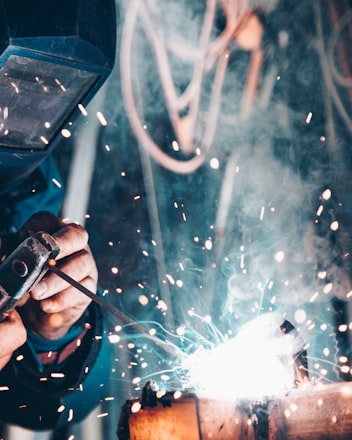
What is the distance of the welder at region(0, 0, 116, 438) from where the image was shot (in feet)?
5.12

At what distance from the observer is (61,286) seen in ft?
5.70

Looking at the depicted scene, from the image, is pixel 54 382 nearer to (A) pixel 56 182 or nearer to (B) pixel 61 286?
(B) pixel 61 286

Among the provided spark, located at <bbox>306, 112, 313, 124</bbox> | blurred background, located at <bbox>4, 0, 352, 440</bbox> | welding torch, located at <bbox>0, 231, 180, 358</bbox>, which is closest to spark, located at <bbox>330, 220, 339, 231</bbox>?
blurred background, located at <bbox>4, 0, 352, 440</bbox>

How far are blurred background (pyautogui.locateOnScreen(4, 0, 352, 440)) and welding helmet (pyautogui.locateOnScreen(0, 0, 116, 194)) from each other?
5.92 ft

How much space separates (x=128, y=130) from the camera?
12.7 ft

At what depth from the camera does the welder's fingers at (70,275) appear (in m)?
1.67

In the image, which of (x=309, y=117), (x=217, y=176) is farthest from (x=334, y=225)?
(x=217, y=176)

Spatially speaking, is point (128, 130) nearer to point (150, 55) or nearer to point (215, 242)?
point (150, 55)

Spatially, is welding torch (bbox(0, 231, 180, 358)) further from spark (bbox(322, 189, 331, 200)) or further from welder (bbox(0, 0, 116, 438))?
spark (bbox(322, 189, 331, 200))

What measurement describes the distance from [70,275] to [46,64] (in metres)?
0.74

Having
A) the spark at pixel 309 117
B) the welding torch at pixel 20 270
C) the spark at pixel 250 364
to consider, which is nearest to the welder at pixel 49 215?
the welding torch at pixel 20 270

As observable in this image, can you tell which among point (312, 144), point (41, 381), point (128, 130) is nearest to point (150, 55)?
point (128, 130)

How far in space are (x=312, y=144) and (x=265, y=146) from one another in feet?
1.19

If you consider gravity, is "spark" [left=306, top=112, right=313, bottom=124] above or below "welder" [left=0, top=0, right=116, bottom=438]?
above
